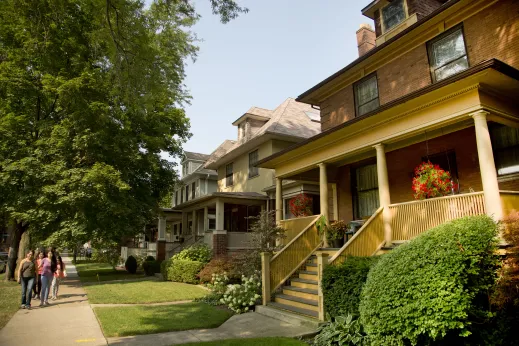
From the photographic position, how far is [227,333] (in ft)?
25.7

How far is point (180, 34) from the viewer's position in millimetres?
21484

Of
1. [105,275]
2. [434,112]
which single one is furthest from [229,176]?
[434,112]

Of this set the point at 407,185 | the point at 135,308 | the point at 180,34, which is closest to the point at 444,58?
the point at 407,185

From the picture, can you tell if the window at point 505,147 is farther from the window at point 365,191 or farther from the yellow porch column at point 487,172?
the window at point 365,191

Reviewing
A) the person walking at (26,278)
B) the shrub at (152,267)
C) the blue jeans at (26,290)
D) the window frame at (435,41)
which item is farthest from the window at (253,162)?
the blue jeans at (26,290)

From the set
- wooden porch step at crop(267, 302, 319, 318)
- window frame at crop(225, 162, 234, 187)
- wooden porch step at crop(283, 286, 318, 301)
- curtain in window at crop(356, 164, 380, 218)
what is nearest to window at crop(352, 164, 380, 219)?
curtain in window at crop(356, 164, 380, 218)

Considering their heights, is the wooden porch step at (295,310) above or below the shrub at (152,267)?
below

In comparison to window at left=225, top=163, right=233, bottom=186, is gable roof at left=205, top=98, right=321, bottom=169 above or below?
above

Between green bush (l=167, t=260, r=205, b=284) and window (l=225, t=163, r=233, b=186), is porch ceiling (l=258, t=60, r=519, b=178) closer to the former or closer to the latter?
green bush (l=167, t=260, r=205, b=284)

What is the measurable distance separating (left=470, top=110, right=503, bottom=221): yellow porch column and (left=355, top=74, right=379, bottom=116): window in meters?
5.81

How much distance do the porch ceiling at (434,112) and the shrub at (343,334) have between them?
4850 millimetres

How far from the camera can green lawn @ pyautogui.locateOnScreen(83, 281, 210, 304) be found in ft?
40.1

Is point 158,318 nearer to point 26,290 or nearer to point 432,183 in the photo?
point 26,290

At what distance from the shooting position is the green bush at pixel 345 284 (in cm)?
715
